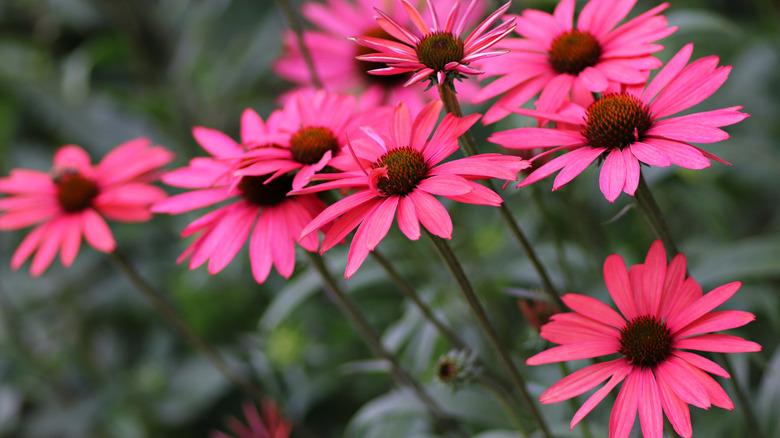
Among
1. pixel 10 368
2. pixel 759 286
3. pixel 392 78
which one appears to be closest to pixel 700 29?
pixel 759 286

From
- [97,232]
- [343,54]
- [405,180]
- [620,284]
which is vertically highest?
[343,54]

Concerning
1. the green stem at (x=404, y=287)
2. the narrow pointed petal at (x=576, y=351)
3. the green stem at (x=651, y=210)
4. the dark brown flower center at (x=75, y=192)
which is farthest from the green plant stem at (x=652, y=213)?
the dark brown flower center at (x=75, y=192)

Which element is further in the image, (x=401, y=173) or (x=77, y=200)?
(x=77, y=200)

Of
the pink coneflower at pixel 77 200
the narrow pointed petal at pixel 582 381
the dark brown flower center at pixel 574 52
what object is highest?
the pink coneflower at pixel 77 200

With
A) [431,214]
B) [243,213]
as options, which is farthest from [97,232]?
[431,214]

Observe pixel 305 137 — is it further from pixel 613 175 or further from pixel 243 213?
pixel 613 175

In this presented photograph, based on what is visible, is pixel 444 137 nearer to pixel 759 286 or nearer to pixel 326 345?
pixel 759 286

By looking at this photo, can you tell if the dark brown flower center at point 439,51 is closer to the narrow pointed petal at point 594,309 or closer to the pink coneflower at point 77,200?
the narrow pointed petal at point 594,309
